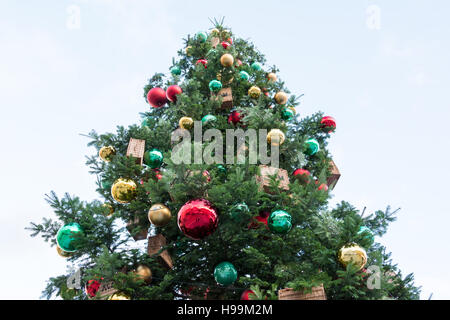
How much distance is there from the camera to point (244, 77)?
297 inches

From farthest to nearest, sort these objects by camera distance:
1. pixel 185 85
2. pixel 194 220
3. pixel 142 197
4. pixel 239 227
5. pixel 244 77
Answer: pixel 244 77 → pixel 185 85 → pixel 142 197 → pixel 239 227 → pixel 194 220

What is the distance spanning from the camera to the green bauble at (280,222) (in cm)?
401

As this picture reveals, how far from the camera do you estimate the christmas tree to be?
12.1 feet

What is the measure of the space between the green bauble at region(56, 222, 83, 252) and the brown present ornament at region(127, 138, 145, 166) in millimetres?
1262

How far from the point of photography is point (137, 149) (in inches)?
201

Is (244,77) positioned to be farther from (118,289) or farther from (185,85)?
(118,289)

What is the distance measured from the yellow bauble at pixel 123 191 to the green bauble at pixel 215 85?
116 inches

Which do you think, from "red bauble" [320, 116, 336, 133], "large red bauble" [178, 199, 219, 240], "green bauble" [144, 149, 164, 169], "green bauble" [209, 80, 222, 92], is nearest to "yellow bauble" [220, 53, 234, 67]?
Answer: "green bauble" [209, 80, 222, 92]

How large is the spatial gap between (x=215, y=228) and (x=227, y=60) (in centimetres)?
418

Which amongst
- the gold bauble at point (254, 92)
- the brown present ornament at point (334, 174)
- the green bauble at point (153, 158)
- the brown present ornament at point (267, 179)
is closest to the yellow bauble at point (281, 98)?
the gold bauble at point (254, 92)

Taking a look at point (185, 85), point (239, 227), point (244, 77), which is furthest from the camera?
point (244, 77)

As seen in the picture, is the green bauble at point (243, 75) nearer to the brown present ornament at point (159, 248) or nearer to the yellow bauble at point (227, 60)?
the yellow bauble at point (227, 60)
